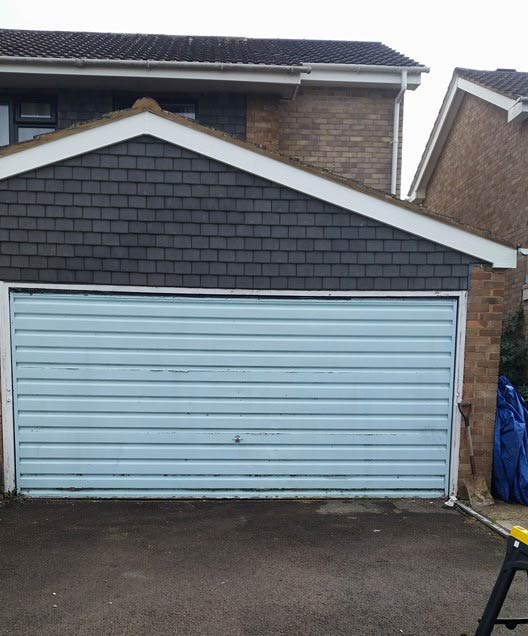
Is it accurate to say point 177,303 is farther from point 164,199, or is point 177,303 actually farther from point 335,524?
point 335,524

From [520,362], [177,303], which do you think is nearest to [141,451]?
[177,303]

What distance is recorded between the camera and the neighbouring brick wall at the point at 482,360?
4.86 m

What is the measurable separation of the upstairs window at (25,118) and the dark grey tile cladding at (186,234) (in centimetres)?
357

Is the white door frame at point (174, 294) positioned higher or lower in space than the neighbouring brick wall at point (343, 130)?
lower

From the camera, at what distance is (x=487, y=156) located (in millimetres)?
9820

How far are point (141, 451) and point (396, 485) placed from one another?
8.95 ft

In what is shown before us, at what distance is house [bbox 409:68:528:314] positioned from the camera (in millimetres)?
8505

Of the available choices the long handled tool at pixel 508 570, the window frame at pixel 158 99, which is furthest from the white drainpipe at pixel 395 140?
the long handled tool at pixel 508 570

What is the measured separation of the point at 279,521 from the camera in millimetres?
4402

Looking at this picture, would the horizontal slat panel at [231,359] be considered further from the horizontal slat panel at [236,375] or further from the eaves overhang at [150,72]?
the eaves overhang at [150,72]

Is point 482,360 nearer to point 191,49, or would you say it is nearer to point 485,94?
point 485,94

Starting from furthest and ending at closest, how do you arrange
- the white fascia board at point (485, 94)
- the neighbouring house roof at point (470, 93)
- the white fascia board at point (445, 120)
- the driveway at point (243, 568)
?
the white fascia board at point (445, 120), the white fascia board at point (485, 94), the neighbouring house roof at point (470, 93), the driveway at point (243, 568)

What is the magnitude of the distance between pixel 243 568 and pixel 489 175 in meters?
9.25

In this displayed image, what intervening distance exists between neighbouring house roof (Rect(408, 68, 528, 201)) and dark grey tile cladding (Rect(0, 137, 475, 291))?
5115 mm
